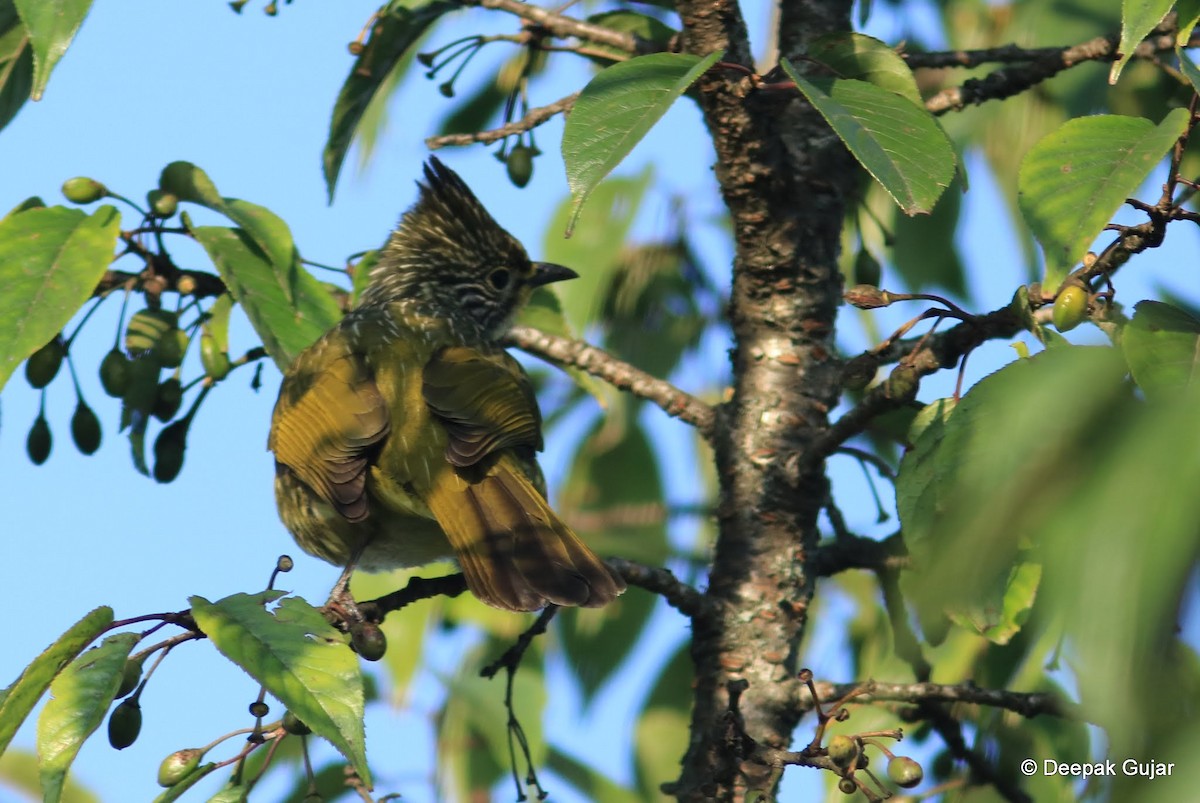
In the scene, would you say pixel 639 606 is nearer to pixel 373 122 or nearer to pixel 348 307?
pixel 348 307

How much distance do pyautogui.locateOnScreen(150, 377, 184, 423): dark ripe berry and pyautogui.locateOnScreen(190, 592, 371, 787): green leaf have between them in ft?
5.13

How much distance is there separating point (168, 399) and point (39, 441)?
0.50 metres

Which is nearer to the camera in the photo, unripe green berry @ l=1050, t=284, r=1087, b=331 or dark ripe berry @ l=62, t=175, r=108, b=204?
unripe green berry @ l=1050, t=284, r=1087, b=331

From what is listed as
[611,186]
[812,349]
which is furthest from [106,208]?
[611,186]

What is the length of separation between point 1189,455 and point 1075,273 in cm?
145

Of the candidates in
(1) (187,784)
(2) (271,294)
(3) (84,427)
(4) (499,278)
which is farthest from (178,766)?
(4) (499,278)

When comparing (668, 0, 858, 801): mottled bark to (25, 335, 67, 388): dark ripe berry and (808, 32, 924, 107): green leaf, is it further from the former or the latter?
(25, 335, 67, 388): dark ripe berry

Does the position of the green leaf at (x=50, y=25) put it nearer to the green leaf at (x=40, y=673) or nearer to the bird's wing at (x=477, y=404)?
the green leaf at (x=40, y=673)

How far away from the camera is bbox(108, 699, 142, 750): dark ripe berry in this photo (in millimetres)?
2480

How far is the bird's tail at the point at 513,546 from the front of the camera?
3047mm

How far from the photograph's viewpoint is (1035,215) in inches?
75.6

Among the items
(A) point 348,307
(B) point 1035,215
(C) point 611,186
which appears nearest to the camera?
(B) point 1035,215

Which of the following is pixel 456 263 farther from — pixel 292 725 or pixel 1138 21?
pixel 1138 21

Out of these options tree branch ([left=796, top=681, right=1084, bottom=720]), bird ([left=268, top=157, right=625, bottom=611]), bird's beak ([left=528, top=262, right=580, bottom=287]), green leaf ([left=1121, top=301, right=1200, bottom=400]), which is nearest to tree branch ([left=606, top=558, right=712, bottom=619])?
bird ([left=268, top=157, right=625, bottom=611])
